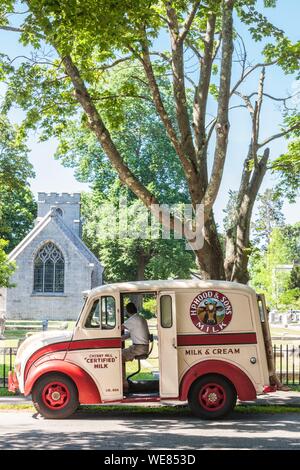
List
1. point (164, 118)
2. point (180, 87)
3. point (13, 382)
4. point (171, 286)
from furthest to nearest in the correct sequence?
point (180, 87), point (164, 118), point (13, 382), point (171, 286)

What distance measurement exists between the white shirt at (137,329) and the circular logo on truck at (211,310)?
99 centimetres

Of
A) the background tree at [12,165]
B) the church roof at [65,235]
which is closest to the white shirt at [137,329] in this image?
the background tree at [12,165]

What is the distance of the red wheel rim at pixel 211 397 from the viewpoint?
11.5m

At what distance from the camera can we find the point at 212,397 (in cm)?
1153

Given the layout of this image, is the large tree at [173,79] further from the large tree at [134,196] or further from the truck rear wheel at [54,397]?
the large tree at [134,196]

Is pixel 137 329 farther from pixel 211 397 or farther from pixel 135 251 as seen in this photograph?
pixel 135 251

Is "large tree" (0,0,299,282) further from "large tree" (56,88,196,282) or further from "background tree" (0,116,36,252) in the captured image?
"large tree" (56,88,196,282)

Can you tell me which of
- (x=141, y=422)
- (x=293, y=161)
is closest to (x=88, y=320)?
(x=141, y=422)

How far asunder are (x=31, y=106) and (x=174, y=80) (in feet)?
12.7

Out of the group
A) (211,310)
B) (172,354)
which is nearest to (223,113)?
(211,310)

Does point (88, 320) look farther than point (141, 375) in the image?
No

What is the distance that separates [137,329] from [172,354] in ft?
3.04

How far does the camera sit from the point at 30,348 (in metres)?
12.1
